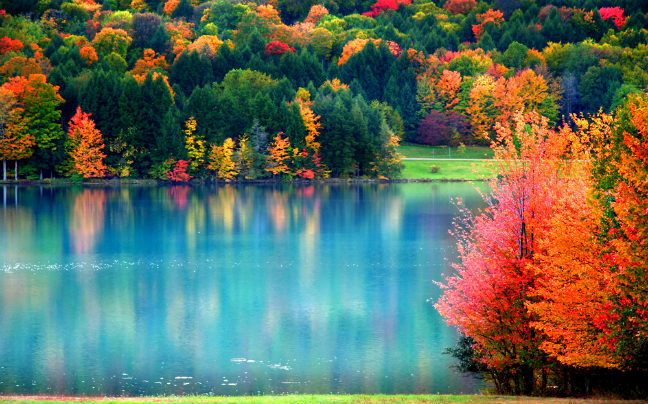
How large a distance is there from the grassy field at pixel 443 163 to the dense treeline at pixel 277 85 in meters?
2.78

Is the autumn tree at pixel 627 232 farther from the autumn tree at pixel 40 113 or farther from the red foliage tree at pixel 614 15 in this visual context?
the red foliage tree at pixel 614 15

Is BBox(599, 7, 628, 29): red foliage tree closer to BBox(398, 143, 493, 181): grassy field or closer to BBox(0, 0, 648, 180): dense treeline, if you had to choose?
BBox(0, 0, 648, 180): dense treeline

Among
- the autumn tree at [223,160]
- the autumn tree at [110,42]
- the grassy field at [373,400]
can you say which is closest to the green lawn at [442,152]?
the autumn tree at [223,160]

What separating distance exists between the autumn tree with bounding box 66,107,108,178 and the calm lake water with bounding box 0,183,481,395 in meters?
29.7

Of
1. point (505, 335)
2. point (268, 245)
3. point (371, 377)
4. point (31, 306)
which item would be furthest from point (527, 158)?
point (268, 245)

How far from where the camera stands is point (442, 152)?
14462 centimetres

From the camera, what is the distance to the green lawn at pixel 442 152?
5536 inches

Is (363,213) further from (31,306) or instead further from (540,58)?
(540,58)

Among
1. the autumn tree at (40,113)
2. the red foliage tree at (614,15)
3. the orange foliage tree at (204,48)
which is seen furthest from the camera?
the red foliage tree at (614,15)

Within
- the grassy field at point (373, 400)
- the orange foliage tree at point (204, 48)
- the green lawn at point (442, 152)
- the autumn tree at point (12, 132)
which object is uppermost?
the orange foliage tree at point (204, 48)

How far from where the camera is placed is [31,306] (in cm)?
4109

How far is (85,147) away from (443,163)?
53.1 meters

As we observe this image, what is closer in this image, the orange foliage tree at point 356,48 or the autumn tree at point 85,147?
the autumn tree at point 85,147

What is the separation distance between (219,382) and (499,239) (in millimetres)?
10446
